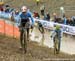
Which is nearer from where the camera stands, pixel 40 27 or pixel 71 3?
pixel 40 27

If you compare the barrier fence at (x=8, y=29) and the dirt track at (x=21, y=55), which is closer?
the dirt track at (x=21, y=55)

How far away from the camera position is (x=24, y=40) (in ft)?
44.0

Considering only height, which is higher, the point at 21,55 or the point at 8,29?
the point at 21,55

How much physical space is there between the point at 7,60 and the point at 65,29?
1565 centimetres

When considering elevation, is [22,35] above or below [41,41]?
above

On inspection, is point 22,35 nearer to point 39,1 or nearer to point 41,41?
point 41,41

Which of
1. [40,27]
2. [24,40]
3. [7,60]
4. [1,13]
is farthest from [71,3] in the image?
[7,60]

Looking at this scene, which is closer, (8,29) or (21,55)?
(21,55)

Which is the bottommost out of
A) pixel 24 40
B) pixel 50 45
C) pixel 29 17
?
pixel 50 45

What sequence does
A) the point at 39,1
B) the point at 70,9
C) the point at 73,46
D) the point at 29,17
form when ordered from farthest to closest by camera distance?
the point at 39,1, the point at 70,9, the point at 73,46, the point at 29,17

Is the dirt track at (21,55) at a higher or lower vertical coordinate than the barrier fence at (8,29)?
higher

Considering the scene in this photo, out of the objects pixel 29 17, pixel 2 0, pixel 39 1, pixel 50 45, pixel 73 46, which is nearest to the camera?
pixel 29 17

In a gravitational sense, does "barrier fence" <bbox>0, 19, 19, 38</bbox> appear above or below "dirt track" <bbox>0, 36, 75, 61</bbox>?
below

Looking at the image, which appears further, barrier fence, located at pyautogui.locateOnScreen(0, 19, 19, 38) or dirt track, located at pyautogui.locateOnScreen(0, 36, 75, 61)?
barrier fence, located at pyautogui.locateOnScreen(0, 19, 19, 38)
